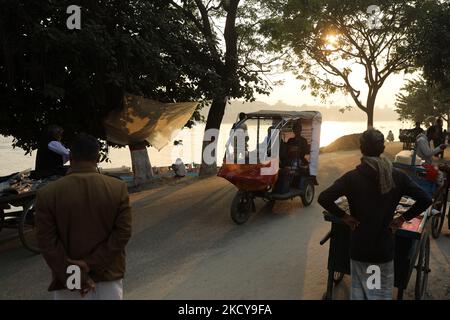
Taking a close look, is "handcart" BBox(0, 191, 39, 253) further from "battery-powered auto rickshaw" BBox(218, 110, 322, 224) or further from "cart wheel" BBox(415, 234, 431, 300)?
"cart wheel" BBox(415, 234, 431, 300)

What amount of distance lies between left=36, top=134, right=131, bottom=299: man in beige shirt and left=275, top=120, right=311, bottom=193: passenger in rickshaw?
20.5 ft

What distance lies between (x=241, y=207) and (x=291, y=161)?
182cm

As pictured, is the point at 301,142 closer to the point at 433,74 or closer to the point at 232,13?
the point at 232,13

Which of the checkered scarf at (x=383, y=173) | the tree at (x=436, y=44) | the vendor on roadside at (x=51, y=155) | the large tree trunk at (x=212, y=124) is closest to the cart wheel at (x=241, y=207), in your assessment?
the vendor on roadside at (x=51, y=155)

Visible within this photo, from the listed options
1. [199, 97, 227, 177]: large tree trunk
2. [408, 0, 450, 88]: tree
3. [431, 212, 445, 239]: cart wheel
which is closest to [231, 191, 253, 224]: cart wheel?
[431, 212, 445, 239]: cart wheel

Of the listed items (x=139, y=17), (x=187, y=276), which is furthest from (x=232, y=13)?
(x=187, y=276)

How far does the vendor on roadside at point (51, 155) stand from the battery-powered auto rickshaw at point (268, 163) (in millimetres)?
3102

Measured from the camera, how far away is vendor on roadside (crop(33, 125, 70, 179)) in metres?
6.86

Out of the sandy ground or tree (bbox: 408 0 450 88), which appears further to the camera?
tree (bbox: 408 0 450 88)

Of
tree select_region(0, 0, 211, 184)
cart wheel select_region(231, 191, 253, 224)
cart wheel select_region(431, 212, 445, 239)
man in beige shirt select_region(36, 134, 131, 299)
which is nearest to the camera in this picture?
man in beige shirt select_region(36, 134, 131, 299)

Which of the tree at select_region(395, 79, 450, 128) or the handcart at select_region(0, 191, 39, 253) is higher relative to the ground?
the tree at select_region(395, 79, 450, 128)

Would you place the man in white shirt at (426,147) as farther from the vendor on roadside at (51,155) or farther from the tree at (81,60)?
the tree at (81,60)

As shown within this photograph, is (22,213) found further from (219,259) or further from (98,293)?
(98,293)
